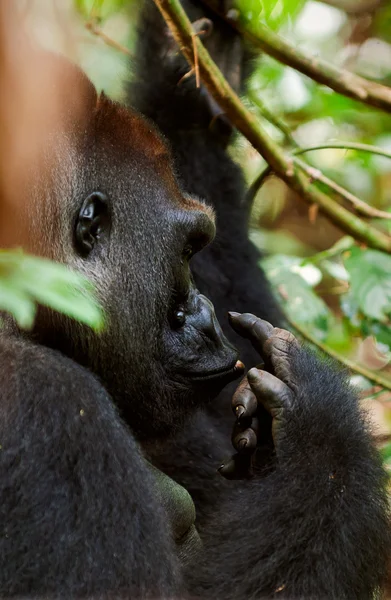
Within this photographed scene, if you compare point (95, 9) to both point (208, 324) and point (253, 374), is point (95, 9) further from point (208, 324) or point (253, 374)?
point (253, 374)

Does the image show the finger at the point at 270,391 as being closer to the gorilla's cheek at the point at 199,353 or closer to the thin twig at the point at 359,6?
the gorilla's cheek at the point at 199,353

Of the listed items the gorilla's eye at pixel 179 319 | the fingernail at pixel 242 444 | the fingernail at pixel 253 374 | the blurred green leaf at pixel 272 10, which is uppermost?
the blurred green leaf at pixel 272 10

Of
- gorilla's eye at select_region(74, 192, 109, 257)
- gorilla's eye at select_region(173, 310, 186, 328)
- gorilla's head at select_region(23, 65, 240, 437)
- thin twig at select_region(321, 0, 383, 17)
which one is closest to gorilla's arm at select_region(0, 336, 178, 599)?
gorilla's head at select_region(23, 65, 240, 437)

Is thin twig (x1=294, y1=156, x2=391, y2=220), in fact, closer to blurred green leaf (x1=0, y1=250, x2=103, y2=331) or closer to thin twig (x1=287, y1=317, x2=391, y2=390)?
thin twig (x1=287, y1=317, x2=391, y2=390)

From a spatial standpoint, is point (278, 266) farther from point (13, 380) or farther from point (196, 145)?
point (13, 380)

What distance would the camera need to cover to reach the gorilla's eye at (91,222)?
2.45m

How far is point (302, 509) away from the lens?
252cm

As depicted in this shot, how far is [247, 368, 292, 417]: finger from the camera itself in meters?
2.57

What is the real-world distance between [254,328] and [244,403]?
0.97 feet

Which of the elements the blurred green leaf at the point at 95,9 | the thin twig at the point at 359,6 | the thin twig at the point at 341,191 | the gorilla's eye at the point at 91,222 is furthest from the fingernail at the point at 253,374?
the thin twig at the point at 359,6

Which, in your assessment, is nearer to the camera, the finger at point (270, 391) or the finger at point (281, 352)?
the finger at point (270, 391)

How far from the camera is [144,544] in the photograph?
2.19 metres

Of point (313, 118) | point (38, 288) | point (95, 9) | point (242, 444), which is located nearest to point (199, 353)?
point (242, 444)

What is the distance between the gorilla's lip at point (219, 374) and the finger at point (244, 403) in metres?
0.06
